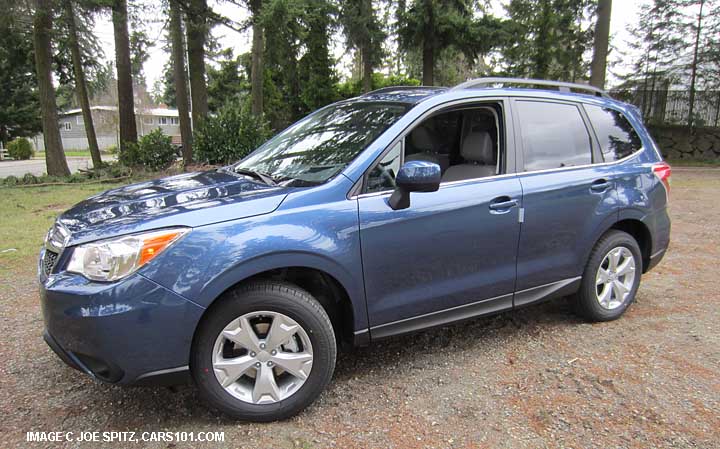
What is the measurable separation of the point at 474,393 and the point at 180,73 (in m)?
15.1

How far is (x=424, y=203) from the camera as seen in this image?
115 inches

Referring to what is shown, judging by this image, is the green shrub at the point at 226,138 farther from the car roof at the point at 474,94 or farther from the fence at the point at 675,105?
the fence at the point at 675,105

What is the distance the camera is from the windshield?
3029mm

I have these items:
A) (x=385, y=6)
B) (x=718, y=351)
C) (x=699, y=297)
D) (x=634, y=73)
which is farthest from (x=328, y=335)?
(x=634, y=73)

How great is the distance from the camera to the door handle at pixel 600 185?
365 cm

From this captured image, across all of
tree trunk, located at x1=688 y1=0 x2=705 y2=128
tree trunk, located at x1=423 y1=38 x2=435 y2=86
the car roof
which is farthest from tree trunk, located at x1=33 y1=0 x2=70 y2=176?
tree trunk, located at x1=688 y1=0 x2=705 y2=128

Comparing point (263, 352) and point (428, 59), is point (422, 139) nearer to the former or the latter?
point (263, 352)

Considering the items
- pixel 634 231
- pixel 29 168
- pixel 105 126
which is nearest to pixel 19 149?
pixel 29 168

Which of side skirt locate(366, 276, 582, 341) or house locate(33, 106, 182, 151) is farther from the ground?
house locate(33, 106, 182, 151)

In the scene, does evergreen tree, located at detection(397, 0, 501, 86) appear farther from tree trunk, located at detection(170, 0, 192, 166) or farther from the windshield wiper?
the windshield wiper

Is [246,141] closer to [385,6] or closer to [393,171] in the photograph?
[385,6]

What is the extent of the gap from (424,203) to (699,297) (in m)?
3.22

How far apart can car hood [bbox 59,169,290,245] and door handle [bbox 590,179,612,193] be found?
91.4 inches

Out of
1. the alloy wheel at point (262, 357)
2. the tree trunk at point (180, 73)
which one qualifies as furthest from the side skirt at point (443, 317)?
the tree trunk at point (180, 73)
